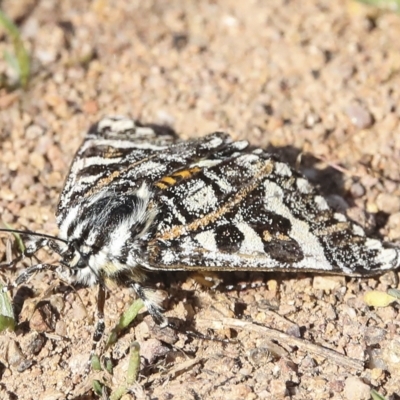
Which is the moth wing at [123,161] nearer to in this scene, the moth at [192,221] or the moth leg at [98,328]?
the moth at [192,221]

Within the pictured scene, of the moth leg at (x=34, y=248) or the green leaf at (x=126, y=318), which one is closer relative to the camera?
the green leaf at (x=126, y=318)

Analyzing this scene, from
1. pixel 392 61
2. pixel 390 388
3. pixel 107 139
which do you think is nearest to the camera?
pixel 390 388

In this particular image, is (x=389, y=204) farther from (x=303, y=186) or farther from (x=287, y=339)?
(x=287, y=339)

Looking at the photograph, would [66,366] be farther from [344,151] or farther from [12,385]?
[344,151]

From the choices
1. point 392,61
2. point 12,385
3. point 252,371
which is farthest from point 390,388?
point 392,61

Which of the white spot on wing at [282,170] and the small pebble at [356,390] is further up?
the white spot on wing at [282,170]

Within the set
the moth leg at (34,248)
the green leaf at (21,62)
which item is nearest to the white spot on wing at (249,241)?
the moth leg at (34,248)

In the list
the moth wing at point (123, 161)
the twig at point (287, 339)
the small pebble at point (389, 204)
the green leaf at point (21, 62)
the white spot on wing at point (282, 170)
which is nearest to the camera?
the twig at point (287, 339)
